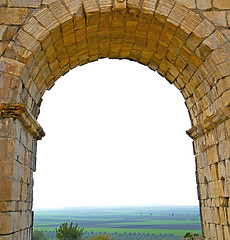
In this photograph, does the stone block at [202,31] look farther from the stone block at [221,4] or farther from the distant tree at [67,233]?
the distant tree at [67,233]

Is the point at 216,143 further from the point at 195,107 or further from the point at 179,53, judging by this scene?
the point at 179,53

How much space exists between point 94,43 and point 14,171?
127 inches

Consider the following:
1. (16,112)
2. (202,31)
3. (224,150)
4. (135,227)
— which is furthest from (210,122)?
(135,227)

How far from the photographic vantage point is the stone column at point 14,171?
4.25m

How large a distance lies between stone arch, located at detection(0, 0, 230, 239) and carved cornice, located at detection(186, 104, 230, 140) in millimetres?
20

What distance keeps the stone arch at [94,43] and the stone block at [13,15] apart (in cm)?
2

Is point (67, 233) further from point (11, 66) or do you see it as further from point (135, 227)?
point (135, 227)

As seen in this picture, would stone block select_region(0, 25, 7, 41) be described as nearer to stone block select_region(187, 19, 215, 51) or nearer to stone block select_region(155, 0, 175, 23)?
stone block select_region(155, 0, 175, 23)

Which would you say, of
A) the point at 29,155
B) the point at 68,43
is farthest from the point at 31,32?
the point at 29,155

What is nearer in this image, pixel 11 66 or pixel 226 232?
pixel 11 66

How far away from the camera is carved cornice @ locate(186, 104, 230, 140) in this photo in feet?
16.1

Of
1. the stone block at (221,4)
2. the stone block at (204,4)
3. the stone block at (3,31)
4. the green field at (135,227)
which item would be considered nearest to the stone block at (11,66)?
the stone block at (3,31)

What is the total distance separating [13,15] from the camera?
5.13 metres

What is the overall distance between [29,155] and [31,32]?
221cm
